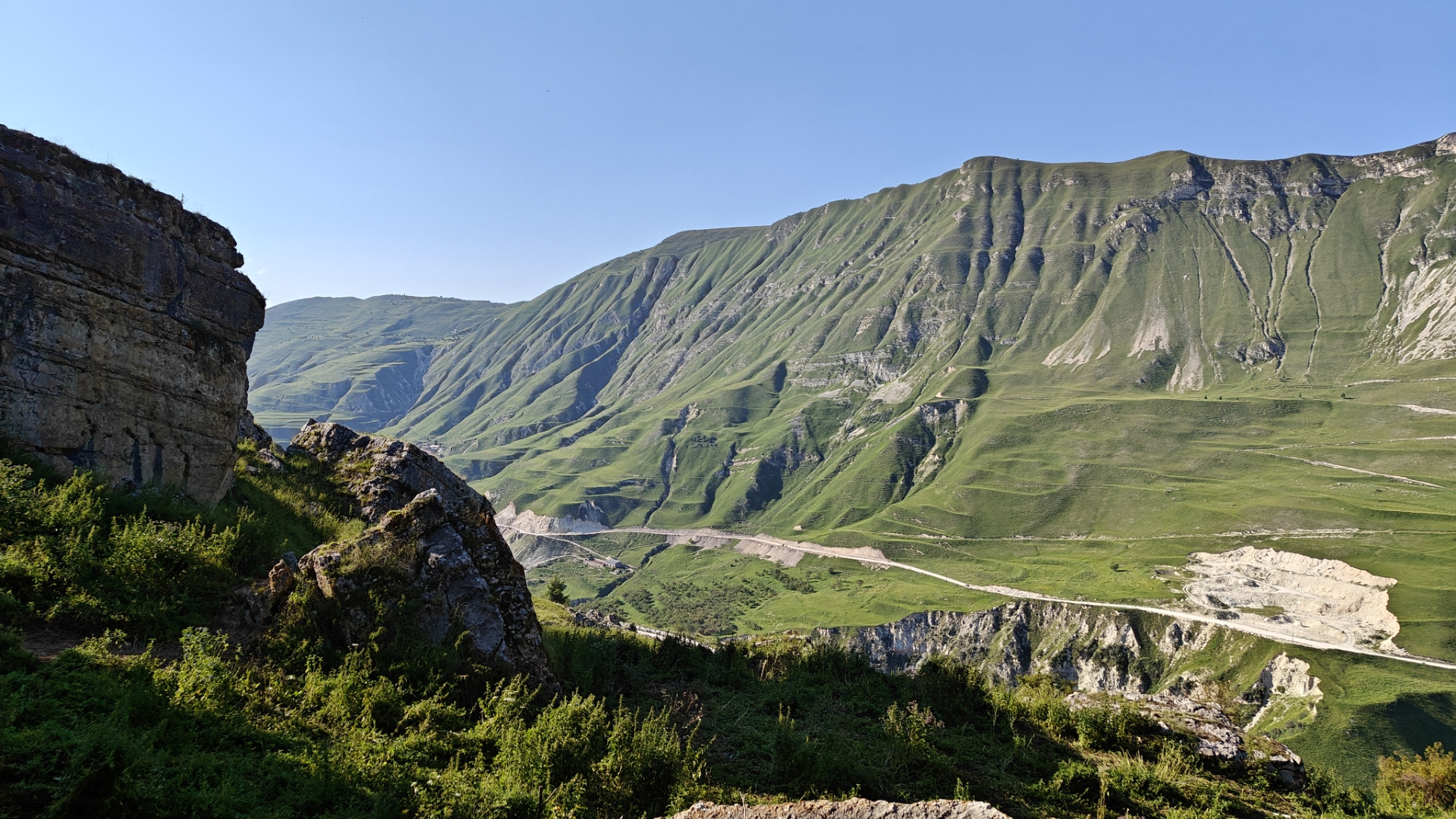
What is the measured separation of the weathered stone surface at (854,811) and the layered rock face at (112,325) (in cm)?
1679

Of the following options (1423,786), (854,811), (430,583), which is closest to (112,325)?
(430,583)

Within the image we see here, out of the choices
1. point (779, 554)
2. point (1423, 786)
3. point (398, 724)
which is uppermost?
point (398, 724)

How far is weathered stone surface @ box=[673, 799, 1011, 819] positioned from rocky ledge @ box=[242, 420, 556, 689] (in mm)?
5907

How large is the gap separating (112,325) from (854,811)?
21.4 m

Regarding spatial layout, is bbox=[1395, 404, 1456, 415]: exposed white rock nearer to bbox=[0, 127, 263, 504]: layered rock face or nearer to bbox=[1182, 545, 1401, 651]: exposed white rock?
bbox=[1182, 545, 1401, 651]: exposed white rock

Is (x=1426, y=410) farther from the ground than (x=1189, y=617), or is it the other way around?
(x=1426, y=410)

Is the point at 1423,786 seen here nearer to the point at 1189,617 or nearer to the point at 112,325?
the point at 112,325

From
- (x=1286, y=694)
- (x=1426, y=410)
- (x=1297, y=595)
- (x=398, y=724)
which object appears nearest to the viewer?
(x=398, y=724)

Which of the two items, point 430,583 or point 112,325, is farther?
point 112,325

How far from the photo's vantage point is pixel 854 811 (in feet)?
24.2

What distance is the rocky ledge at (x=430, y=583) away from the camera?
449 inches

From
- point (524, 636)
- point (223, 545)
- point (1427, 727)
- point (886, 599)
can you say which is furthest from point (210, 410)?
point (886, 599)

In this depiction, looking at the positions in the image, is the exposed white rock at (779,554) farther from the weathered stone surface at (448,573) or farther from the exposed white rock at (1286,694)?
the weathered stone surface at (448,573)

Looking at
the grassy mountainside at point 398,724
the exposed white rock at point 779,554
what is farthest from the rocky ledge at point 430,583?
the exposed white rock at point 779,554
